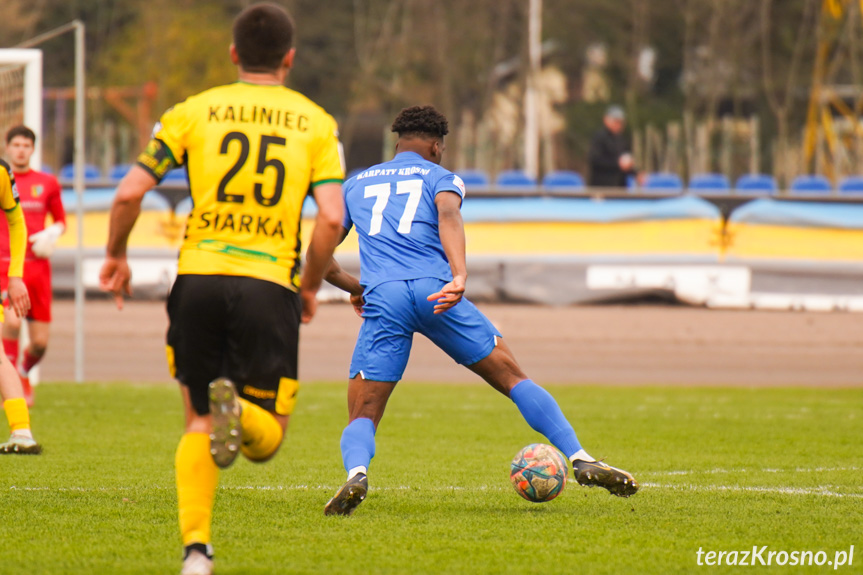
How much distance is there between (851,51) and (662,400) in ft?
49.9

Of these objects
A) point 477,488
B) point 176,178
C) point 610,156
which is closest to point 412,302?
point 477,488

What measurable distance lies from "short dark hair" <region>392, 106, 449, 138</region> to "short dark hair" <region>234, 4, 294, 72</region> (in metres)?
1.87

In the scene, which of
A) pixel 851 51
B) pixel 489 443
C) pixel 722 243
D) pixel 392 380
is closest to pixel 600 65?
pixel 851 51

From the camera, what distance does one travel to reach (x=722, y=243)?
1653 cm

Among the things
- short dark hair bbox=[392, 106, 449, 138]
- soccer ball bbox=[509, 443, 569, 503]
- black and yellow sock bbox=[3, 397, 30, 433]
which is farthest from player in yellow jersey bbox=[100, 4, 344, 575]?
black and yellow sock bbox=[3, 397, 30, 433]

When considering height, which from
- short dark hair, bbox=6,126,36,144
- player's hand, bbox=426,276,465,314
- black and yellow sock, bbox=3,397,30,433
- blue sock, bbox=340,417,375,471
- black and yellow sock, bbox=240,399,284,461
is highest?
short dark hair, bbox=6,126,36,144

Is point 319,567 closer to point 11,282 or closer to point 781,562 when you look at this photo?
point 781,562

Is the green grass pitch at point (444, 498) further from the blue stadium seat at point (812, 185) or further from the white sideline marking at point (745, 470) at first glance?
the blue stadium seat at point (812, 185)

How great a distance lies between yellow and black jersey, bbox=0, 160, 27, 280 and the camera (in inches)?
296

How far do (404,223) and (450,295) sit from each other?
556mm

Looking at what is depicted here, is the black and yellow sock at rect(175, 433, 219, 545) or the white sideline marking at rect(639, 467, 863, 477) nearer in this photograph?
the black and yellow sock at rect(175, 433, 219, 545)

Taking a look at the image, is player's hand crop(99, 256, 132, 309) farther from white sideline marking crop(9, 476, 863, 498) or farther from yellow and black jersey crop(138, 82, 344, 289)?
white sideline marking crop(9, 476, 863, 498)

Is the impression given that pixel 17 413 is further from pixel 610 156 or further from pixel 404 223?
pixel 610 156

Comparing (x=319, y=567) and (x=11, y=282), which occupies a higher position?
(x=11, y=282)
